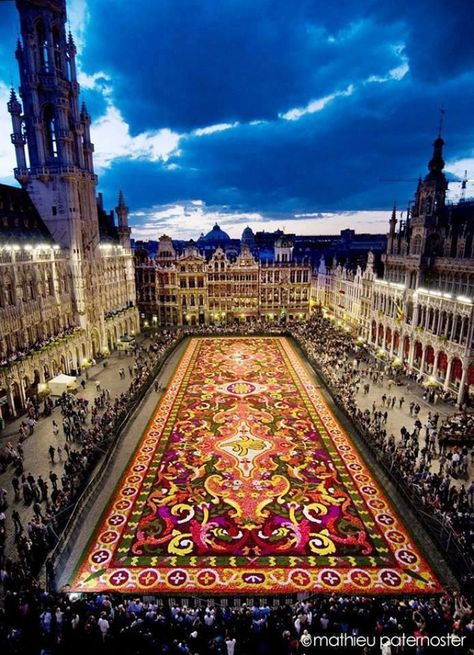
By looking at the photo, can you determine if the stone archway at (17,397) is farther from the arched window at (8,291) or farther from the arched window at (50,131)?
the arched window at (50,131)

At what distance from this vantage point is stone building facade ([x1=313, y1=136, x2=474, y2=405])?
28984 millimetres

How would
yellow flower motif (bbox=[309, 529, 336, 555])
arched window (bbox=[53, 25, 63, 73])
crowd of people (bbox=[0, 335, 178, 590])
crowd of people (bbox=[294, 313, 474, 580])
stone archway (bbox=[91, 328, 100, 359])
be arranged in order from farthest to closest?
1. stone archway (bbox=[91, 328, 100, 359])
2. arched window (bbox=[53, 25, 63, 73])
3. crowd of people (bbox=[294, 313, 474, 580])
4. yellow flower motif (bbox=[309, 529, 336, 555])
5. crowd of people (bbox=[0, 335, 178, 590])

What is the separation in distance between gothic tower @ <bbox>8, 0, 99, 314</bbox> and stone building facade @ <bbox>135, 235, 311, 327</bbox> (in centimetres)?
1953

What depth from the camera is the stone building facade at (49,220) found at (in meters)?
31.5

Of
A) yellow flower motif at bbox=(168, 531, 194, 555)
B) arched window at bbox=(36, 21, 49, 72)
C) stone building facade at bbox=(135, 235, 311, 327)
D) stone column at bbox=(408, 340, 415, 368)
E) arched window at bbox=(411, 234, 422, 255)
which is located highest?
arched window at bbox=(36, 21, 49, 72)

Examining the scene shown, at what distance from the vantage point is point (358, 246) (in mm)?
99500

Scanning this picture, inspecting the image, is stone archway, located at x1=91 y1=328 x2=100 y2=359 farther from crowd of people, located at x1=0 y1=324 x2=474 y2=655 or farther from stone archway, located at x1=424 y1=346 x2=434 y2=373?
stone archway, located at x1=424 y1=346 x2=434 y2=373

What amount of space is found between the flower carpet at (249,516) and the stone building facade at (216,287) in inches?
1384

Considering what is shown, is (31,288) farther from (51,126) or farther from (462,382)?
(462,382)

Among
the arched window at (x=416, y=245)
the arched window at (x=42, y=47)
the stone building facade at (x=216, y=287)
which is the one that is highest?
the arched window at (x=42, y=47)

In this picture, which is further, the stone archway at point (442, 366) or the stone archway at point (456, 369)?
the stone archway at point (442, 366)

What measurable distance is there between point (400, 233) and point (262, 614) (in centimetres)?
3791

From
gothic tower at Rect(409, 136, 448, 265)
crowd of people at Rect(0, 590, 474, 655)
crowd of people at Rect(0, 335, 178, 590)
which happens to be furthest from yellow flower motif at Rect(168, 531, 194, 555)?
gothic tower at Rect(409, 136, 448, 265)

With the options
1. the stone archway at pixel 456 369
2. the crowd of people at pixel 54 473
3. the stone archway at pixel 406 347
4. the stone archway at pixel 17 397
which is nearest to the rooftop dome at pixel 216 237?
the stone archway at pixel 406 347
